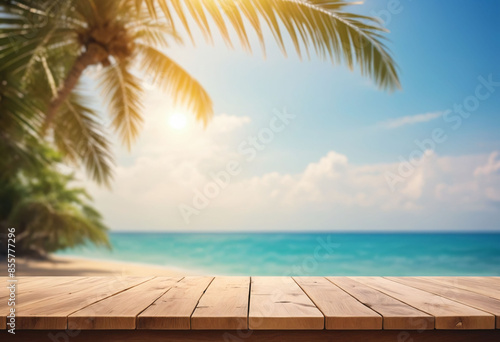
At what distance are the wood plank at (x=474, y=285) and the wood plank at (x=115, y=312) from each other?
127cm

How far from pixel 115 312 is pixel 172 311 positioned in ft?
0.56

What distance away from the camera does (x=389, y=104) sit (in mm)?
31875

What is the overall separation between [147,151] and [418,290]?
1285 inches

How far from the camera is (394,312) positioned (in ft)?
3.89

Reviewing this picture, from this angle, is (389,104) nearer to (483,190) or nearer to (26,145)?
(483,190)

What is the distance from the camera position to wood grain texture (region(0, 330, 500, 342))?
1174 mm

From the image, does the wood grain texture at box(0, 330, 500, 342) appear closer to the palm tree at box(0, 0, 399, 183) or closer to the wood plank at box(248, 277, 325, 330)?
the wood plank at box(248, 277, 325, 330)

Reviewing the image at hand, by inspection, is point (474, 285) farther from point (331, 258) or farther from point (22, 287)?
point (331, 258)

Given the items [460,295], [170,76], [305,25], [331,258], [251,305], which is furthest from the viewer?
[331,258]

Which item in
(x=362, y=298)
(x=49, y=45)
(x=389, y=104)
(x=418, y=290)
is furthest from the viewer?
(x=389, y=104)

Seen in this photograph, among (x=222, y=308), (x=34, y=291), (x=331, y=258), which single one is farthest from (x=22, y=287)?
(x=331, y=258)

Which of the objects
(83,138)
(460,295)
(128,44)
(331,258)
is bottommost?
(331,258)

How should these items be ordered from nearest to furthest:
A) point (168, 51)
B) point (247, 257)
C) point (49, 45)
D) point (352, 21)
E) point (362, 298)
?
point (362, 298), point (352, 21), point (49, 45), point (168, 51), point (247, 257)

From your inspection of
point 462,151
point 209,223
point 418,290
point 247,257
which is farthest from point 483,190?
point 418,290
